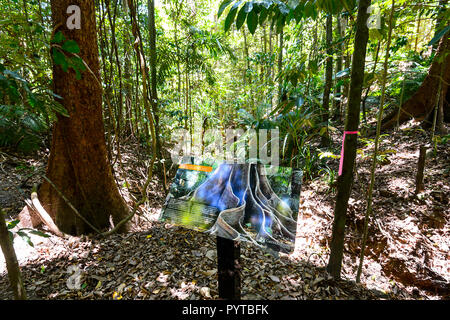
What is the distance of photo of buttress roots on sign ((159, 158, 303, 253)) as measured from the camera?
3.89ft

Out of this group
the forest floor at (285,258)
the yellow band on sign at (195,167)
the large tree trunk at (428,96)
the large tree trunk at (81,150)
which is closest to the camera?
the yellow band on sign at (195,167)

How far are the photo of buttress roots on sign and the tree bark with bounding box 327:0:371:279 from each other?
13.7 inches

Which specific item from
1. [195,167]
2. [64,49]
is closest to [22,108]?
[64,49]

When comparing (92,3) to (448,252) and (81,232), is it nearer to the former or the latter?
(81,232)

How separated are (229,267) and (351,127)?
3.47 feet

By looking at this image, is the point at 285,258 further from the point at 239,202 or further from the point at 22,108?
the point at 22,108

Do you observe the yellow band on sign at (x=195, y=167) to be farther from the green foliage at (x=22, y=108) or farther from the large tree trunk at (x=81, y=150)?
the large tree trunk at (x=81, y=150)

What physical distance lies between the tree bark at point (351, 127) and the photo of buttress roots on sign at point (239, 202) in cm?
35


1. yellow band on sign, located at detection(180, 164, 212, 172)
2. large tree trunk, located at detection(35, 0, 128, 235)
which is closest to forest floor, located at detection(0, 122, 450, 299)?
large tree trunk, located at detection(35, 0, 128, 235)

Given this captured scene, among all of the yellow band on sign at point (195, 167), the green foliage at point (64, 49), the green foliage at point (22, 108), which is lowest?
the yellow band on sign at point (195, 167)

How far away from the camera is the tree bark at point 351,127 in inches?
48.9

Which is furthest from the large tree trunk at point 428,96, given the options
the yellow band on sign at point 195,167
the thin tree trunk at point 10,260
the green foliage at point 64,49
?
the thin tree trunk at point 10,260

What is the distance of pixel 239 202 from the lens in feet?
4.27
